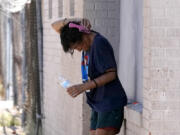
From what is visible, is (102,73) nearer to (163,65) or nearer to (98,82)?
(98,82)

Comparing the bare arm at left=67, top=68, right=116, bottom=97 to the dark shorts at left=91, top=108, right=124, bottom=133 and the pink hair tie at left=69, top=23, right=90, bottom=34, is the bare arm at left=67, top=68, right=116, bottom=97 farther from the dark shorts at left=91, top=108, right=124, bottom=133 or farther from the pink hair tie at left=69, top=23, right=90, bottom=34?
the pink hair tie at left=69, top=23, right=90, bottom=34

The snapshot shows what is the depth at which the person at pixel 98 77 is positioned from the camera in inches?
185

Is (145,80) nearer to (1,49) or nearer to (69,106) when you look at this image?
(69,106)

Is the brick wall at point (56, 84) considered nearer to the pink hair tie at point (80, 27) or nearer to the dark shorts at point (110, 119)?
the dark shorts at point (110, 119)

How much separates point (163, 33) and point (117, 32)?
1.88 metres

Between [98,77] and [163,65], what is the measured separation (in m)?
0.59

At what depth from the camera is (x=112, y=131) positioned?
4922 mm

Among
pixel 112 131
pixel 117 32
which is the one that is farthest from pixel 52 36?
pixel 112 131

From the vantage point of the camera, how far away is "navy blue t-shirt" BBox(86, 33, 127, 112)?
15.4ft

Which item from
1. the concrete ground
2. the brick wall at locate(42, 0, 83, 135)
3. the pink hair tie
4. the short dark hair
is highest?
the pink hair tie

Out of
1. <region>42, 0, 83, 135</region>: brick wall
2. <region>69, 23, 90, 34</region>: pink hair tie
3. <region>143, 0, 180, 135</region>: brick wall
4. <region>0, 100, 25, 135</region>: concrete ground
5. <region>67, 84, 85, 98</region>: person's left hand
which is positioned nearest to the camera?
<region>143, 0, 180, 135</region>: brick wall

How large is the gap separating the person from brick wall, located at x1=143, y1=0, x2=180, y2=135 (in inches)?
13.9

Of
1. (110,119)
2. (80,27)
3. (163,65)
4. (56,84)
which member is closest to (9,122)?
(56,84)

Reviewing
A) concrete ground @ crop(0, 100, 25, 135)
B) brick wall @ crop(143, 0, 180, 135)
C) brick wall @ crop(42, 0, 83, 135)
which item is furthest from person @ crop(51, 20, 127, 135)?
concrete ground @ crop(0, 100, 25, 135)
